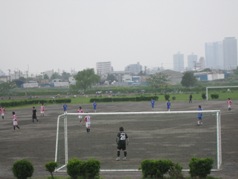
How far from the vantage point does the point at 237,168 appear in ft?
48.3

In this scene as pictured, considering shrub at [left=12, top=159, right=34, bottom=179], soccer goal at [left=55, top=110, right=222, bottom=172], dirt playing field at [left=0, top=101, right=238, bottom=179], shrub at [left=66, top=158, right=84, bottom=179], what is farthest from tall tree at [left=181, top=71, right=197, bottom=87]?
shrub at [left=12, top=159, right=34, bottom=179]

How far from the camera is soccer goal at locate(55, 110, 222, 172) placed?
15977mm

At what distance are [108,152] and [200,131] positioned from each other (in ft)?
16.2

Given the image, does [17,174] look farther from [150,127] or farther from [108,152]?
[150,127]

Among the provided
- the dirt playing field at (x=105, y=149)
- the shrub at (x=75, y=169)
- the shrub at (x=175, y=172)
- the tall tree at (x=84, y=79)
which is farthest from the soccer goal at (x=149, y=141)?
the tall tree at (x=84, y=79)

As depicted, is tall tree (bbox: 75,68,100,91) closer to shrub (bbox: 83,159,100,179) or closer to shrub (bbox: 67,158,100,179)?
shrub (bbox: 67,158,100,179)

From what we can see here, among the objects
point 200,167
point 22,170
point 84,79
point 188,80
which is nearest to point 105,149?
point 22,170

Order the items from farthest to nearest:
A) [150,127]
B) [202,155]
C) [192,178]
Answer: [150,127]
[202,155]
[192,178]

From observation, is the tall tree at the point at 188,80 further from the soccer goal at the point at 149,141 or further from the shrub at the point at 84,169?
the shrub at the point at 84,169

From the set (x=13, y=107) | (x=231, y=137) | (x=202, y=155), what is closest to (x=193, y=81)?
(x=13, y=107)

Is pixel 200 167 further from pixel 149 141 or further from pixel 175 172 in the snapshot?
pixel 149 141

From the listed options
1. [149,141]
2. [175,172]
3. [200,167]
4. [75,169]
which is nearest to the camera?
[175,172]

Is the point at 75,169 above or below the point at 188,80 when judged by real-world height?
below

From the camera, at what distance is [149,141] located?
18.0 m
